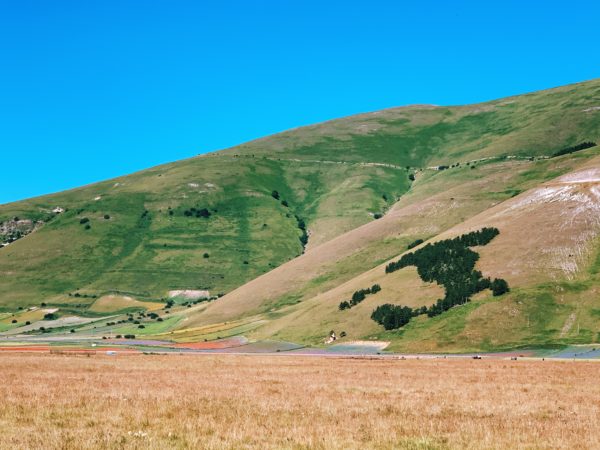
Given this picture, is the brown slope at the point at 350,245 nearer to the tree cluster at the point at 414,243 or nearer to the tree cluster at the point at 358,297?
the tree cluster at the point at 414,243

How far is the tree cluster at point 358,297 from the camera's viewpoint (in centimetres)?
11860

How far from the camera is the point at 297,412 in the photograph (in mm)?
25234

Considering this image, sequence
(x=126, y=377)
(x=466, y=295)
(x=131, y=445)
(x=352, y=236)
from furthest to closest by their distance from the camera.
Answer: (x=352, y=236) < (x=466, y=295) < (x=126, y=377) < (x=131, y=445)

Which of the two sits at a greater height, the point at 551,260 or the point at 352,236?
the point at 352,236

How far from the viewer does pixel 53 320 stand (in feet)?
635

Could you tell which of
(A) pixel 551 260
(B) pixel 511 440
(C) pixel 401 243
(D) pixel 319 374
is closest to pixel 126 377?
(D) pixel 319 374

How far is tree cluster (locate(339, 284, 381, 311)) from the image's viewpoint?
119 meters

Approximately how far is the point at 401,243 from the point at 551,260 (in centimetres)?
6100

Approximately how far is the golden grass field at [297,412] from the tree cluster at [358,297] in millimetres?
75752

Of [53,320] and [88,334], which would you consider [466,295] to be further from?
[53,320]

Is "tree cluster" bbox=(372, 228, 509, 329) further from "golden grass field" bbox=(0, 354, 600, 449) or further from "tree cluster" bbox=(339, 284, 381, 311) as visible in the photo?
"golden grass field" bbox=(0, 354, 600, 449)

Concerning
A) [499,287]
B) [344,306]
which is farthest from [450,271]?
[344,306]

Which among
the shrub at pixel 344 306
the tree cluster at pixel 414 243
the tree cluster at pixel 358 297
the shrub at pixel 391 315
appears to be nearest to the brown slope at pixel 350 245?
the tree cluster at pixel 414 243

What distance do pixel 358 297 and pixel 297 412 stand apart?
95.0 meters
